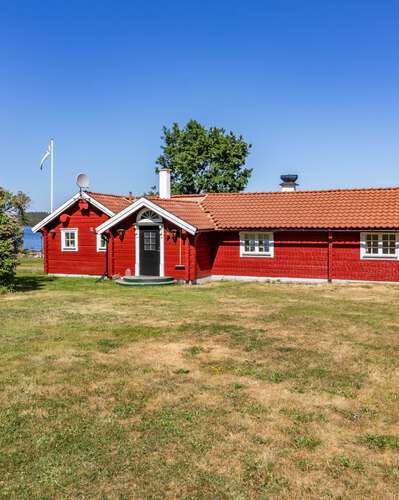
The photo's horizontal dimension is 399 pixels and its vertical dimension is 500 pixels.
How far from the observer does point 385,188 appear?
21828 mm

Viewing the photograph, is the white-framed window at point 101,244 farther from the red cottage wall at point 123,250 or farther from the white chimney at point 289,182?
the white chimney at point 289,182

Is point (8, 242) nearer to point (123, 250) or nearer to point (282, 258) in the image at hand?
point (123, 250)

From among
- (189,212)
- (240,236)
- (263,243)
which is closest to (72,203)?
(189,212)

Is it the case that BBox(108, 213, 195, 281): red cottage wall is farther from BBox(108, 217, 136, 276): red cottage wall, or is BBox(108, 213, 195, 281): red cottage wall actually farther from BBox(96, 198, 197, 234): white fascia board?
BBox(96, 198, 197, 234): white fascia board

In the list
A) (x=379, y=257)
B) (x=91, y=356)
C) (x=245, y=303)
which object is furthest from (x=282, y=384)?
(x=379, y=257)

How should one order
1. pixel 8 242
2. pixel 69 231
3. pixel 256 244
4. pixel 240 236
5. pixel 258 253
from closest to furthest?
pixel 8 242, pixel 258 253, pixel 256 244, pixel 240 236, pixel 69 231

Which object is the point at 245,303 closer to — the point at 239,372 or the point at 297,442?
the point at 239,372

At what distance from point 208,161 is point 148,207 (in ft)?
94.5

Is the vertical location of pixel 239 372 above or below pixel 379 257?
below

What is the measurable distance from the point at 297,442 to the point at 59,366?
464cm

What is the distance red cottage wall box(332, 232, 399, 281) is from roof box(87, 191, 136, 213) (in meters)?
11.1

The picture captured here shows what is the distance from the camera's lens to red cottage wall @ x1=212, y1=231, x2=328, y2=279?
68.2 feet

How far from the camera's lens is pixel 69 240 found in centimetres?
2488

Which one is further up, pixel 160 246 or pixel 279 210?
pixel 279 210
